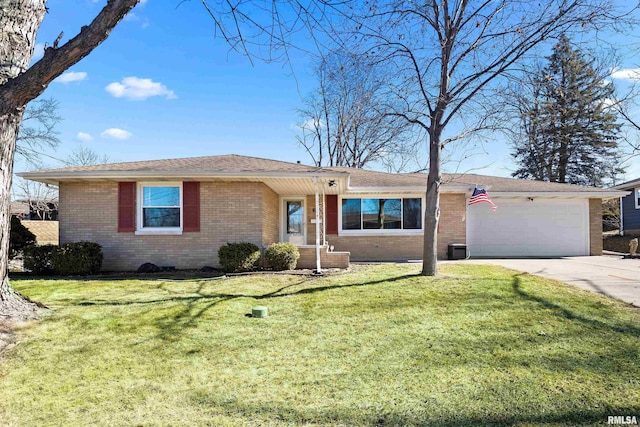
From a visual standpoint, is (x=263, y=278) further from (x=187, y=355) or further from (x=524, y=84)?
(x=524, y=84)

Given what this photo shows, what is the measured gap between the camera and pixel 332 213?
1434 centimetres

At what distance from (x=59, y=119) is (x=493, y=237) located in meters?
26.5

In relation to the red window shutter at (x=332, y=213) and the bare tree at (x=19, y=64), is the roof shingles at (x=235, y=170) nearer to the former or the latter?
the red window shutter at (x=332, y=213)

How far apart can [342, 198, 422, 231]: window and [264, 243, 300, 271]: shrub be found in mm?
4332

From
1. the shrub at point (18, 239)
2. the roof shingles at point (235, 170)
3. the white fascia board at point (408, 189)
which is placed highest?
Answer: the roof shingles at point (235, 170)

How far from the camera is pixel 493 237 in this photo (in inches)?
587

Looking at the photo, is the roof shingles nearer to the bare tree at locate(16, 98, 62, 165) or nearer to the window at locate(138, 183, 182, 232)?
the window at locate(138, 183, 182, 232)

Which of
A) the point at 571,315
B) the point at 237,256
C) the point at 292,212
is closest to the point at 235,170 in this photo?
the point at 237,256

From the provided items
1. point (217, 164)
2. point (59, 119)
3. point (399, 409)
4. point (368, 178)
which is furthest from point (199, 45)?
point (59, 119)

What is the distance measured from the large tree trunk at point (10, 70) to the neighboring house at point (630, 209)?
25893 millimetres

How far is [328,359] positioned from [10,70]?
5.35 m

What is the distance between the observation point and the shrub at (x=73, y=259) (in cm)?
→ 989

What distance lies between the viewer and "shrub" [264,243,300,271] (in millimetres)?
10172

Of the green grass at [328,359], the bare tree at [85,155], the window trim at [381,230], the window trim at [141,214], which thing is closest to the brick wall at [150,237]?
the window trim at [141,214]
